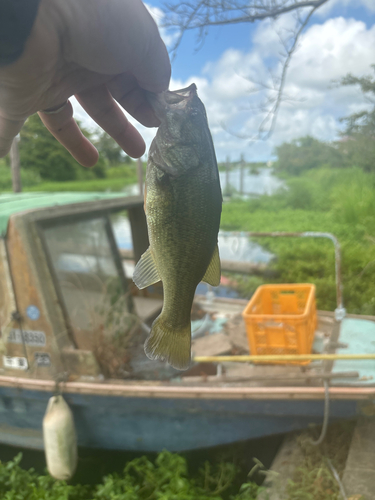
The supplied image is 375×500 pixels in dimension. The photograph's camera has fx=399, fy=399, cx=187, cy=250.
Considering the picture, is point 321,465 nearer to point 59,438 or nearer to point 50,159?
point 59,438

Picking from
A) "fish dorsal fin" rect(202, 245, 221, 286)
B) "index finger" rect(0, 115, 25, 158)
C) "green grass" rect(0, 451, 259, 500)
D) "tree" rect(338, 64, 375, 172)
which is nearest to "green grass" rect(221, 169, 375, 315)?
"tree" rect(338, 64, 375, 172)

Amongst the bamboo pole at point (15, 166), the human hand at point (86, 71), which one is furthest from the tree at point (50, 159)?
the human hand at point (86, 71)

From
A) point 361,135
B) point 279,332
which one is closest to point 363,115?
point 361,135

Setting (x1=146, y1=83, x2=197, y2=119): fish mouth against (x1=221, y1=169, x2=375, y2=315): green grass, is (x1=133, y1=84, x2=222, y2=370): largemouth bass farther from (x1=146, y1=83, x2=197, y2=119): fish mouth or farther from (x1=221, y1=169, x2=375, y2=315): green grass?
(x1=221, y1=169, x2=375, y2=315): green grass

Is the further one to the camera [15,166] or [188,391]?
[15,166]

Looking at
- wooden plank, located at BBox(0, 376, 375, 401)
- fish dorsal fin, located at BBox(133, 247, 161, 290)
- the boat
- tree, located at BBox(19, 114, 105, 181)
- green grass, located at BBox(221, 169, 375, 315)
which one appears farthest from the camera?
tree, located at BBox(19, 114, 105, 181)

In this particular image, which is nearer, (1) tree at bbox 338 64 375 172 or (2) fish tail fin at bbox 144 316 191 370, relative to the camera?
(2) fish tail fin at bbox 144 316 191 370
